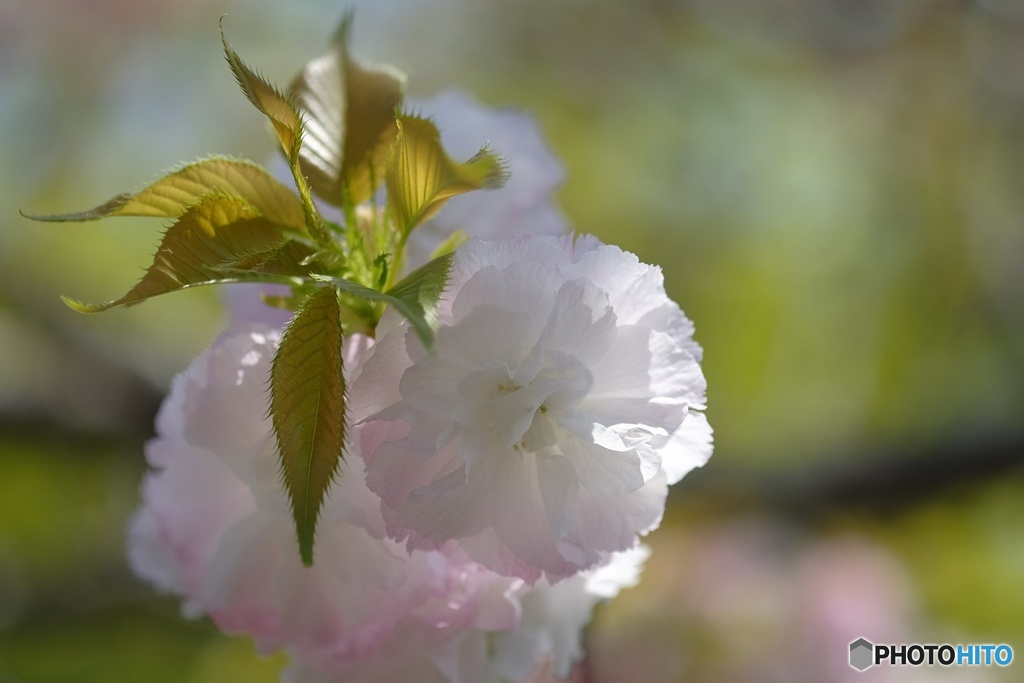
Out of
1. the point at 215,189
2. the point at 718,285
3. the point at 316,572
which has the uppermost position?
the point at 718,285

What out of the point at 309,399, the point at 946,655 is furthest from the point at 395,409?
the point at 946,655

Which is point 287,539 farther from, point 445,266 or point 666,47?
point 666,47

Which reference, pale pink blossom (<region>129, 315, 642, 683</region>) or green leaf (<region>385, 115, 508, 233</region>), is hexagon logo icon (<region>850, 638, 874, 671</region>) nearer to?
pale pink blossom (<region>129, 315, 642, 683</region>)

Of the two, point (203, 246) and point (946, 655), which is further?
point (946, 655)

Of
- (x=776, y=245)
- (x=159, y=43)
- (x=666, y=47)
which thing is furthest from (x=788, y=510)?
(x=159, y=43)

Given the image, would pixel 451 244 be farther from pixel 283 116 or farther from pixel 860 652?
pixel 860 652
